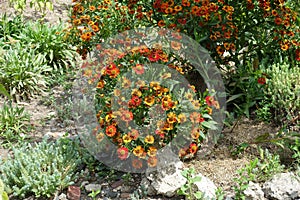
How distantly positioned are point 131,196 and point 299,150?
1286 mm

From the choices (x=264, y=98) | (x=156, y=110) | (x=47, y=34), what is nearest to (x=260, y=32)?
(x=264, y=98)

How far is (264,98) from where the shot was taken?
11.8 ft

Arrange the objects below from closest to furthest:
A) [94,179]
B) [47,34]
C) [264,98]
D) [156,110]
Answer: [156,110]
[94,179]
[264,98]
[47,34]

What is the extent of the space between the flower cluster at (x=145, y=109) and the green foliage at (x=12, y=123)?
41.0 inches

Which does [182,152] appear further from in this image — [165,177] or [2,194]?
[2,194]

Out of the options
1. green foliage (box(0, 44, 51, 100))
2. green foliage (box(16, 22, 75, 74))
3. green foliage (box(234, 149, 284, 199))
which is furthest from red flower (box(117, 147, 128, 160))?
green foliage (box(16, 22, 75, 74))

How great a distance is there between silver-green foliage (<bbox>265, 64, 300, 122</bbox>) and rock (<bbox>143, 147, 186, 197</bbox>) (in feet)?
3.29

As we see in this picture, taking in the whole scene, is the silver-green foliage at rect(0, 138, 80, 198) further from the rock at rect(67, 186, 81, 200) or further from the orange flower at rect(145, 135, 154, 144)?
the orange flower at rect(145, 135, 154, 144)

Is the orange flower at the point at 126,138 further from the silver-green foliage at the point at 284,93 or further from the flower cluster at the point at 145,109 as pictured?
the silver-green foliage at the point at 284,93

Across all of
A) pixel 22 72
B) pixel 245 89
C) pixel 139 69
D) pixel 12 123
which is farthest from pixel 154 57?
pixel 22 72

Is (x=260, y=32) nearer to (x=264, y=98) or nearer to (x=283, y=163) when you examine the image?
(x=264, y=98)

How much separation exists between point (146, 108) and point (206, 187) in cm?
68

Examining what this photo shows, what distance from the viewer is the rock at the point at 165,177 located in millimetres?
2939

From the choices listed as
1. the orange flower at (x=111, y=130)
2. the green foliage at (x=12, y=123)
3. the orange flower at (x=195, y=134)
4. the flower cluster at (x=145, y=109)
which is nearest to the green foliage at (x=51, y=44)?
the green foliage at (x=12, y=123)
